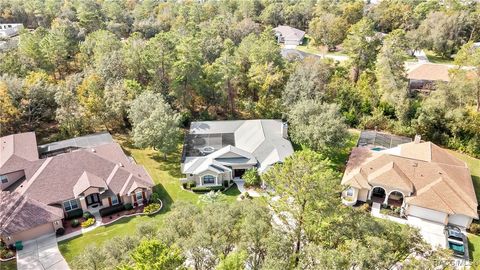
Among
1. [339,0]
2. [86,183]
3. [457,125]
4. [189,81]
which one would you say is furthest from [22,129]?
[339,0]

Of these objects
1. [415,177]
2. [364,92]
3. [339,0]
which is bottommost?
[415,177]

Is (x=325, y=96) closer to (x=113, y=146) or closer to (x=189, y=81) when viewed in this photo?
(x=189, y=81)

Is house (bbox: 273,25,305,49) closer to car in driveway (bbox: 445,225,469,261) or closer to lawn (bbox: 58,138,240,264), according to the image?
lawn (bbox: 58,138,240,264)

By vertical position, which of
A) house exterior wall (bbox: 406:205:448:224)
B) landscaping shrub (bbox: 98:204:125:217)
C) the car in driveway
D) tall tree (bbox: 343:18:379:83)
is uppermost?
tall tree (bbox: 343:18:379:83)

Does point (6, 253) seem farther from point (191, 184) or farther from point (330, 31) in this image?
point (330, 31)

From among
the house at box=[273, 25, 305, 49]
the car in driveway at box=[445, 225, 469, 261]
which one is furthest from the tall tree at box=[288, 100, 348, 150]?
the house at box=[273, 25, 305, 49]
